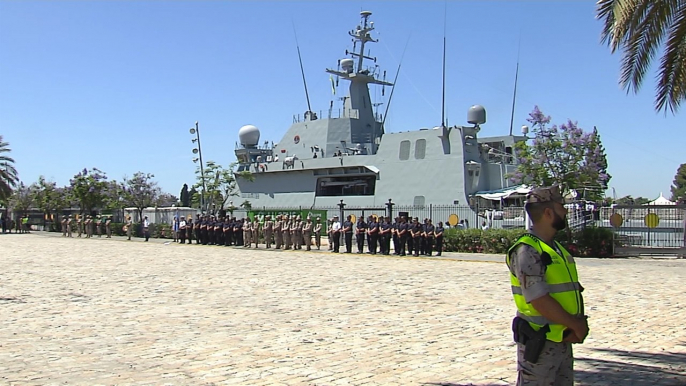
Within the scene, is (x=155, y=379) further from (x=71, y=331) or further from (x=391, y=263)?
(x=391, y=263)

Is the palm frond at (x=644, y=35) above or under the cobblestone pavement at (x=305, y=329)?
above

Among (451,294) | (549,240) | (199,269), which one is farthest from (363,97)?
(549,240)

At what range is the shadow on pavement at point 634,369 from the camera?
19.2ft

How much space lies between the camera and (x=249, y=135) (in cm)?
4594

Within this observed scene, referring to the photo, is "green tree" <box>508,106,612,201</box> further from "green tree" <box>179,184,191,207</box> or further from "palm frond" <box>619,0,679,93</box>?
"green tree" <box>179,184,191,207</box>

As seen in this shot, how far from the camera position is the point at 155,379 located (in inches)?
232

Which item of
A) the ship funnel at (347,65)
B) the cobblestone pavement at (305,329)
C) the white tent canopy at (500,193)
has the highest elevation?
the ship funnel at (347,65)

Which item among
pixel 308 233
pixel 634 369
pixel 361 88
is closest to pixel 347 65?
pixel 361 88

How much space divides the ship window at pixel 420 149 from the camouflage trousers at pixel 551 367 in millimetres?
31153

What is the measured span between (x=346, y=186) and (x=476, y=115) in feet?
28.9

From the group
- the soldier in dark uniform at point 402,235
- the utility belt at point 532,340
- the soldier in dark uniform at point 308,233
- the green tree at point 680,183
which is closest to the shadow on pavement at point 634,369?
the utility belt at point 532,340

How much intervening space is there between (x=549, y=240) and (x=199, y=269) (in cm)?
1448

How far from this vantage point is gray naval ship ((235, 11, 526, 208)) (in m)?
33.6

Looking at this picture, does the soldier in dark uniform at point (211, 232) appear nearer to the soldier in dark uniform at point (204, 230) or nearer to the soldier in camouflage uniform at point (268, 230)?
the soldier in dark uniform at point (204, 230)
